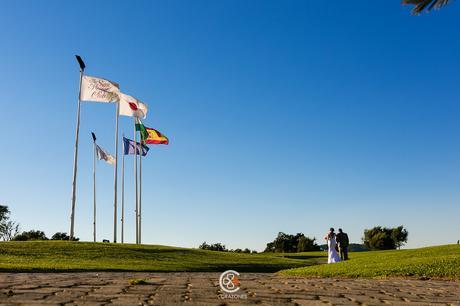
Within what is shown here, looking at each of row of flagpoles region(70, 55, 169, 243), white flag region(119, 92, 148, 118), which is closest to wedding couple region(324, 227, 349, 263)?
row of flagpoles region(70, 55, 169, 243)

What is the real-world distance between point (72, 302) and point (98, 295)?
1.01 m

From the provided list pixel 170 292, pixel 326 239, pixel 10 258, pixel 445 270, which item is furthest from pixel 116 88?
pixel 170 292

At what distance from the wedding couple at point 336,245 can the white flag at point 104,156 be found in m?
27.6

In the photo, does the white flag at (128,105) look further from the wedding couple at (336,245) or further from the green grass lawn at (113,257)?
the wedding couple at (336,245)

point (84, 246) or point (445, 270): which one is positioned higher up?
point (84, 246)

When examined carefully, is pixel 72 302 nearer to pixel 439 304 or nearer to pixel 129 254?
pixel 439 304

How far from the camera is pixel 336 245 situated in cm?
2977

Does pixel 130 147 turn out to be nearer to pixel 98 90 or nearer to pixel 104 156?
pixel 104 156

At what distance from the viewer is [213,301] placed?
25.7 feet

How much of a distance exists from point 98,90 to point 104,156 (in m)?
11.1

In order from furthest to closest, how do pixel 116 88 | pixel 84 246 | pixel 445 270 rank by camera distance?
pixel 116 88 < pixel 84 246 < pixel 445 270

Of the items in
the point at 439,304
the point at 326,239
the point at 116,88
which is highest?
the point at 116,88

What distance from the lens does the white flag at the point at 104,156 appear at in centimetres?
4962

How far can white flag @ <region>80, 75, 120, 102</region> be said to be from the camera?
132ft
